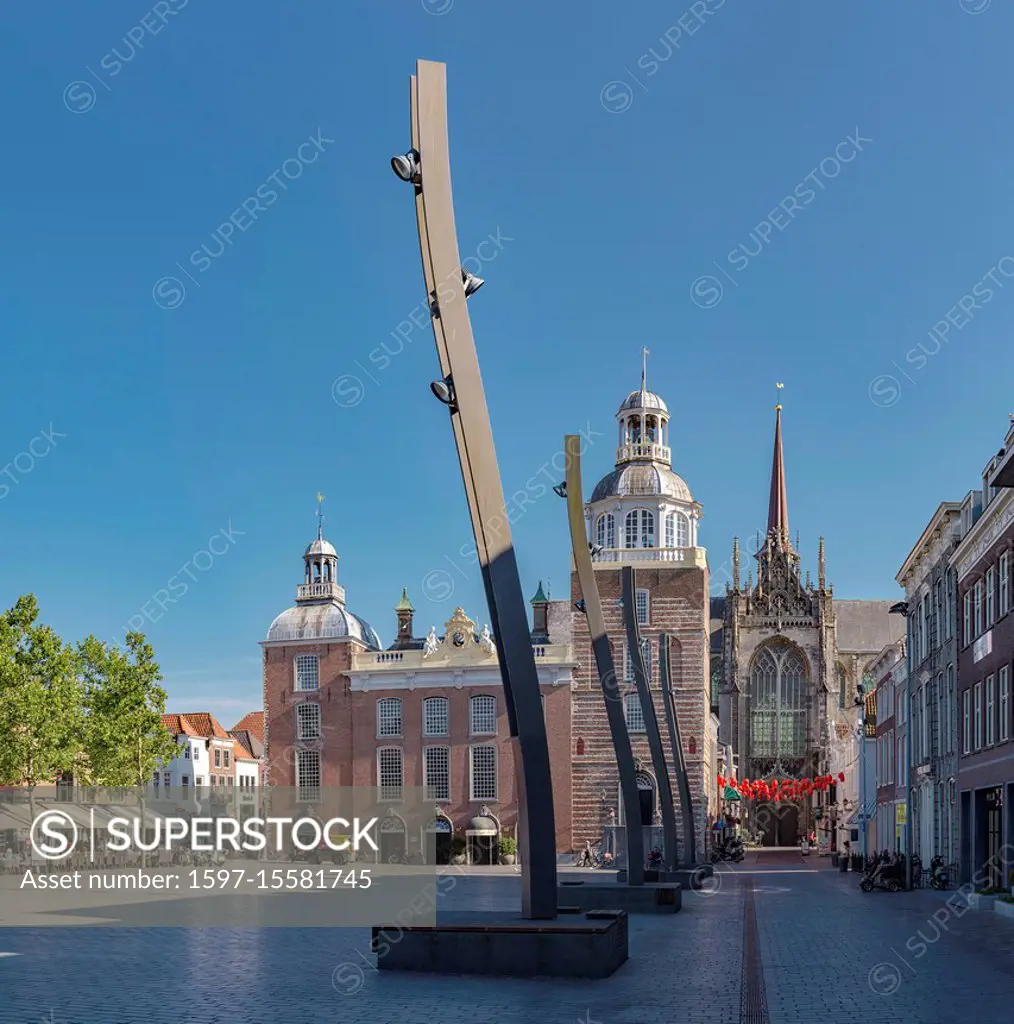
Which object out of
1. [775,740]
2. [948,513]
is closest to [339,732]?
[948,513]

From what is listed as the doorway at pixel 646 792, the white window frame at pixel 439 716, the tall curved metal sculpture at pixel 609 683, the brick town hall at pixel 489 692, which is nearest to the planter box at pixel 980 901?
the tall curved metal sculpture at pixel 609 683

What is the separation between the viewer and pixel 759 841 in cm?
11712

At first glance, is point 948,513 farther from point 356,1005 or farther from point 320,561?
point 320,561

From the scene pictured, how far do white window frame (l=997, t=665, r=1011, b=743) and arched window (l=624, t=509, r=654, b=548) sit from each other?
138 feet

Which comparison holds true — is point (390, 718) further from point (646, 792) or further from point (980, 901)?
point (980, 901)

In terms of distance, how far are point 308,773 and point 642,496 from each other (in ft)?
85.5

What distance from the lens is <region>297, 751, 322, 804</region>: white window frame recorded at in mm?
80625

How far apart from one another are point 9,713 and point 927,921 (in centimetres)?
3520

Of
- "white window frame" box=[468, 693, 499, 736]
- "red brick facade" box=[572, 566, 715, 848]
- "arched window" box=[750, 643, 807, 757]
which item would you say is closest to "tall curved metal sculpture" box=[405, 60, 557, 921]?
"red brick facade" box=[572, 566, 715, 848]

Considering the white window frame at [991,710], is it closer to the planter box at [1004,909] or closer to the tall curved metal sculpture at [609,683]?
the planter box at [1004,909]

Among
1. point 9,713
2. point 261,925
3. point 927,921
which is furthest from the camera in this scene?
point 9,713

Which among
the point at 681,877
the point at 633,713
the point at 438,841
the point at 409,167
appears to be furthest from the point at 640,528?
the point at 409,167

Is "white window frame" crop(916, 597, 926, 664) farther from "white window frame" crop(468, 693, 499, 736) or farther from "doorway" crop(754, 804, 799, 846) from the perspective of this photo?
"doorway" crop(754, 804, 799, 846)

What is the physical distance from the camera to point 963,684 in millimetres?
42438
